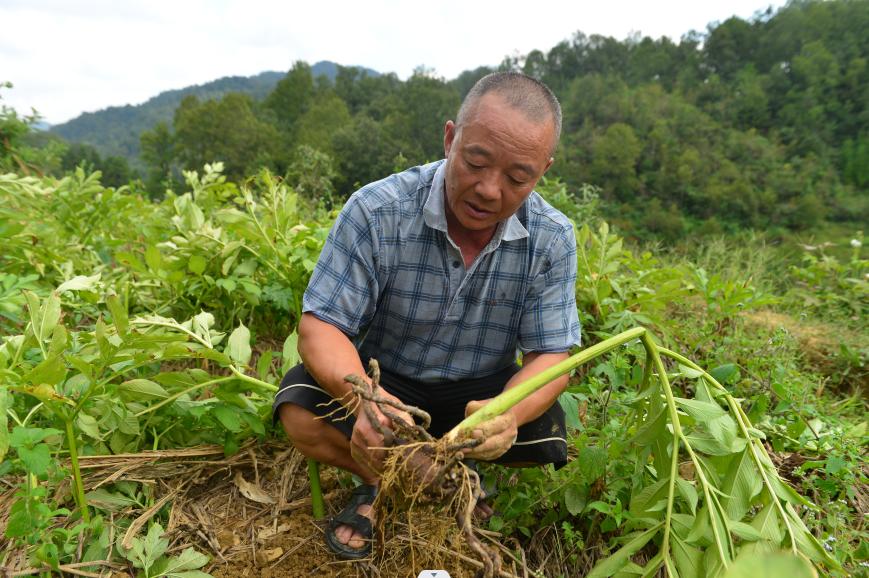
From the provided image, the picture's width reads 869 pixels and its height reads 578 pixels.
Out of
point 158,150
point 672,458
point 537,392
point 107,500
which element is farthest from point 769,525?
point 158,150

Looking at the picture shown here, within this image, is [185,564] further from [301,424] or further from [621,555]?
[621,555]

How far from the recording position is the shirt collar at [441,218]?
1.86m

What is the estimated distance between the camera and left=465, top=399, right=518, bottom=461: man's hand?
4.22ft

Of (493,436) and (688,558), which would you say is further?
(688,558)

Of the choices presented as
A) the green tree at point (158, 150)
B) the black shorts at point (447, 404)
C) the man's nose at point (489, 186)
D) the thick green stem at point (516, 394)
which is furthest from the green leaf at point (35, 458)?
the green tree at point (158, 150)

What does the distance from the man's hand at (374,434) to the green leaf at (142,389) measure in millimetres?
824

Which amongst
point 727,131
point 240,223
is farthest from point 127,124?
point 240,223

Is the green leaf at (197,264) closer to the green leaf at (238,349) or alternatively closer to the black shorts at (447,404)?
the green leaf at (238,349)

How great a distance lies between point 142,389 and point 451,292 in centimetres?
109

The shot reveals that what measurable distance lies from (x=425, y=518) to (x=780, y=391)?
1.47m

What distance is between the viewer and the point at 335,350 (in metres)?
1.69

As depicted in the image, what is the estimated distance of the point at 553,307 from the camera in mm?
1951

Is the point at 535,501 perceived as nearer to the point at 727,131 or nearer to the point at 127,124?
the point at 727,131

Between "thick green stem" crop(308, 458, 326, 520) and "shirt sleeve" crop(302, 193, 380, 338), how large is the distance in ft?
1.64
